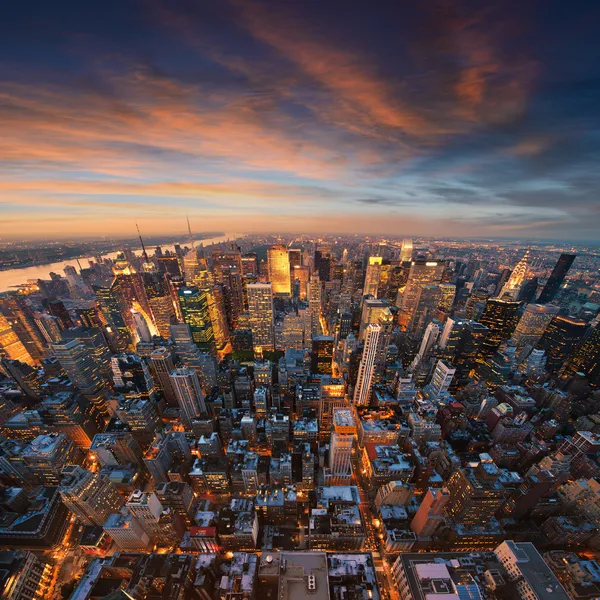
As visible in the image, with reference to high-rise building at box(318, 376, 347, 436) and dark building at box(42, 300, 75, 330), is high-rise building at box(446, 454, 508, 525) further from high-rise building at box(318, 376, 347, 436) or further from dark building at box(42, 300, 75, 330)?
dark building at box(42, 300, 75, 330)

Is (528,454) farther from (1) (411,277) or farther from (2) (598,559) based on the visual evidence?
(1) (411,277)

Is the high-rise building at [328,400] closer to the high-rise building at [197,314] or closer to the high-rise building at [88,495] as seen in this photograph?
the high-rise building at [88,495]

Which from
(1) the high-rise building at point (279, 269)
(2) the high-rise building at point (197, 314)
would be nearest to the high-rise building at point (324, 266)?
(1) the high-rise building at point (279, 269)

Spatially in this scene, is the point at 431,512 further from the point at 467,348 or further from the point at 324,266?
the point at 324,266

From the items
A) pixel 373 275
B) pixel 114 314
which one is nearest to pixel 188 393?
pixel 114 314

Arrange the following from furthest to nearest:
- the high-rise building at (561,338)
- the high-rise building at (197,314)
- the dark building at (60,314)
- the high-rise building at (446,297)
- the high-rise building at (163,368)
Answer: the high-rise building at (446,297) → the dark building at (60,314) → the high-rise building at (197,314) → the high-rise building at (561,338) → the high-rise building at (163,368)

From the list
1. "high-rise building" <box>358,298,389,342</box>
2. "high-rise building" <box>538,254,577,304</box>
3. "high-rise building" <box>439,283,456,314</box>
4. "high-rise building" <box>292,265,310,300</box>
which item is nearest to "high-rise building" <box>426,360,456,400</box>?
"high-rise building" <box>358,298,389,342</box>

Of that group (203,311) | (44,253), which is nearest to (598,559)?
(203,311)
